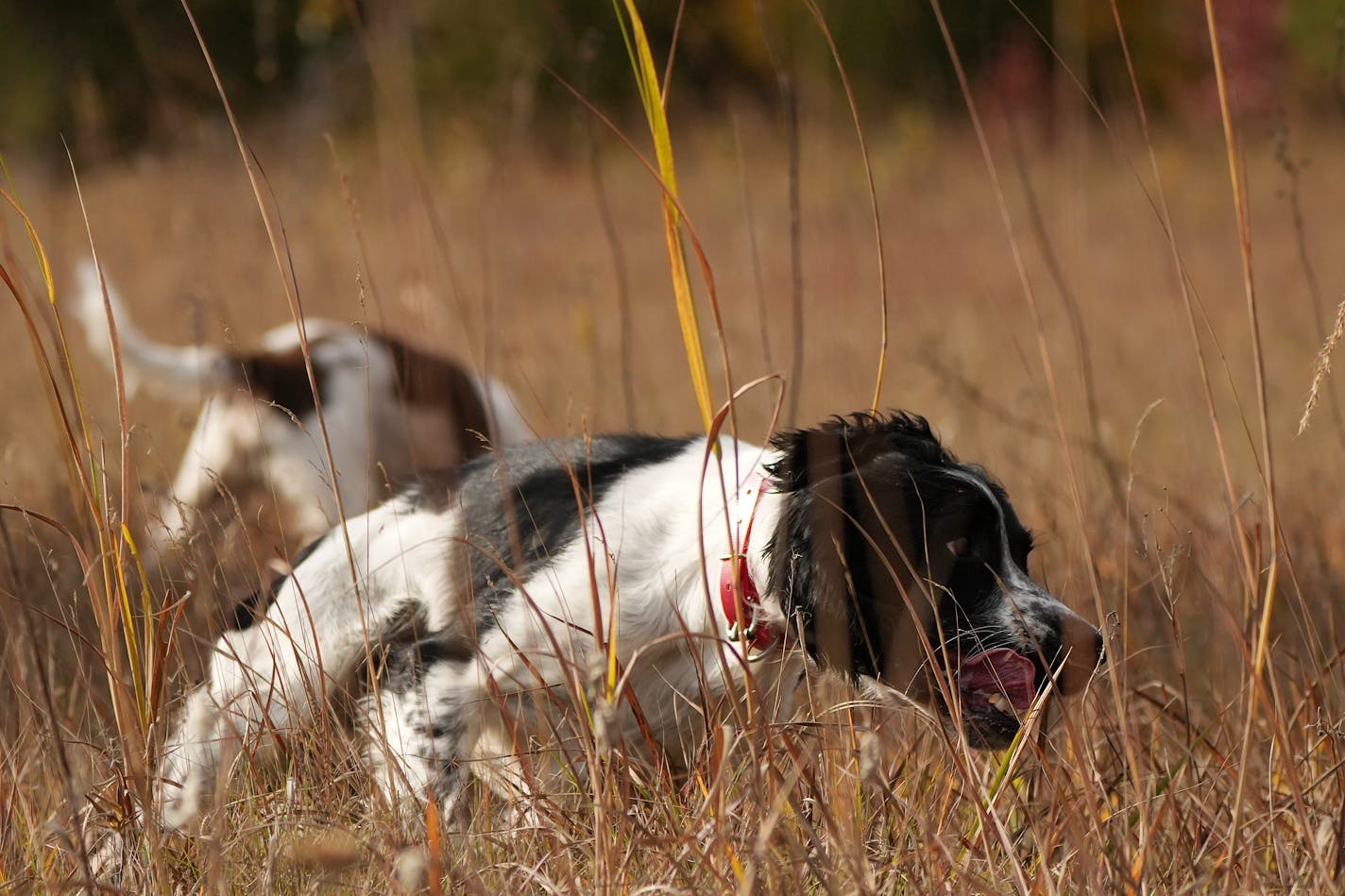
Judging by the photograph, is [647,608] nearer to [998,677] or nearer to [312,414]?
[998,677]

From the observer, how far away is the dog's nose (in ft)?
7.03

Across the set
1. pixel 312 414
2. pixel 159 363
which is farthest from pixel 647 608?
pixel 159 363

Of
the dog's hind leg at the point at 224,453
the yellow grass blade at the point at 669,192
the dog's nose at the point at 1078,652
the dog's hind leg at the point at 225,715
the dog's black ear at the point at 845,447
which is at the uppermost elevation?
the yellow grass blade at the point at 669,192

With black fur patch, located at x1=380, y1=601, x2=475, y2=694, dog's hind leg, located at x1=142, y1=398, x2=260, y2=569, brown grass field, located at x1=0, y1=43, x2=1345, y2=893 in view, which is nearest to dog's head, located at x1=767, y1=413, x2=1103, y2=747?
brown grass field, located at x1=0, y1=43, x2=1345, y2=893

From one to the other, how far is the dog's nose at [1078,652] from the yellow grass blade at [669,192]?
65 centimetres

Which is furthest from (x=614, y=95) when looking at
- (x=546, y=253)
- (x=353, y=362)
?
(x=353, y=362)

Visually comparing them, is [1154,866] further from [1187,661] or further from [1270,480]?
[1187,661]

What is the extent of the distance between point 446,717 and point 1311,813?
1421mm

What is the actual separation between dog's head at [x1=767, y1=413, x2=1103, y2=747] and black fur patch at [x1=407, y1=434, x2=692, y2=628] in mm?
422

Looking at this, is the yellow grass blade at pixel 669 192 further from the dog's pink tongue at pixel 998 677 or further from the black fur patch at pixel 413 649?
the black fur patch at pixel 413 649

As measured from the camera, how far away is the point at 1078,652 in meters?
2.14

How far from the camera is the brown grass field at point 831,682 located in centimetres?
181

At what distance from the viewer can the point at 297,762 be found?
2.21 m

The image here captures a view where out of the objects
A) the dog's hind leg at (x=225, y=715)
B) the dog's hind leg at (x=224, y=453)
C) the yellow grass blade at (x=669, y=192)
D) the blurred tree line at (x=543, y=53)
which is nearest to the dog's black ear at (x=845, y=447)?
the yellow grass blade at (x=669, y=192)
